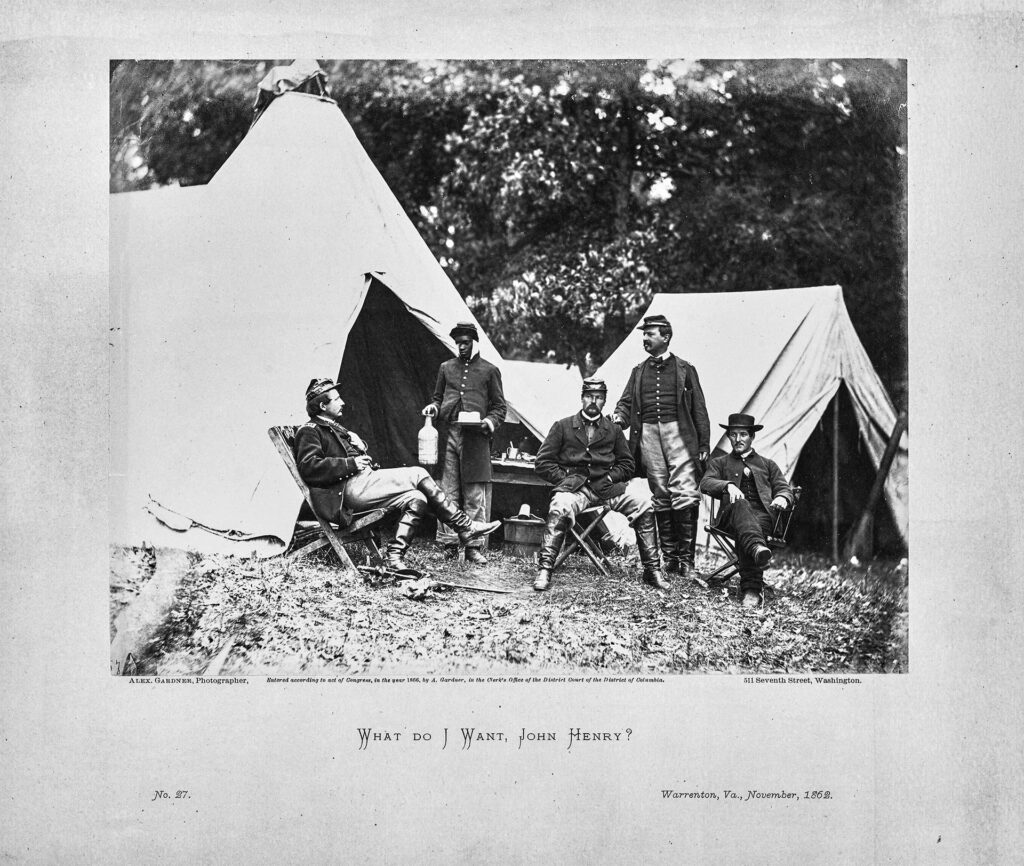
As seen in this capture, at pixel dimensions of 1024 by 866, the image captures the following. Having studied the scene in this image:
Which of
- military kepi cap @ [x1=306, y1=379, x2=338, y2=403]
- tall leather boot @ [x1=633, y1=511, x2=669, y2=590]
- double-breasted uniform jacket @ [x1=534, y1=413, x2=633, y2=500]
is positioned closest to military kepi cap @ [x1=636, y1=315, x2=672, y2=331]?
double-breasted uniform jacket @ [x1=534, y1=413, x2=633, y2=500]

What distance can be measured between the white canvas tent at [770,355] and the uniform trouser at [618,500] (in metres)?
0.53

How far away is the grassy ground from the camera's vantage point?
4695 mm

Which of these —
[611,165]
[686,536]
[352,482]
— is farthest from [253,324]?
[686,536]

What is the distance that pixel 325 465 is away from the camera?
4895 mm

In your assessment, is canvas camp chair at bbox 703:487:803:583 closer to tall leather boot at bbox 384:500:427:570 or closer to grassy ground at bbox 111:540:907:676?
grassy ground at bbox 111:540:907:676

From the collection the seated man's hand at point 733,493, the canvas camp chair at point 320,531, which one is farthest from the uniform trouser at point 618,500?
the canvas camp chair at point 320,531

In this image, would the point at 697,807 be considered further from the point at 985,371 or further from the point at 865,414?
the point at 985,371

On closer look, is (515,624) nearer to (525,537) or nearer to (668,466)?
(525,537)

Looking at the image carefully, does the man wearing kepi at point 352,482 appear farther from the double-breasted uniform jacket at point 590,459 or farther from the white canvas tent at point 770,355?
the white canvas tent at point 770,355

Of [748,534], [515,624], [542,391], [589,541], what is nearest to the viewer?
[515,624]

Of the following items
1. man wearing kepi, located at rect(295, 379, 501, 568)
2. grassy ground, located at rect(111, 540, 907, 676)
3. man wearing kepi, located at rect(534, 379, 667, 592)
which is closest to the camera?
grassy ground, located at rect(111, 540, 907, 676)

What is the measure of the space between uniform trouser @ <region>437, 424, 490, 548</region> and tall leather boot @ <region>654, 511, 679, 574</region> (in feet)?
3.16

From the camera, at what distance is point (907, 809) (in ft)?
14.8

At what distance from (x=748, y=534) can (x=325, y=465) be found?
2.34 meters
